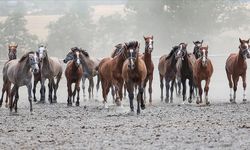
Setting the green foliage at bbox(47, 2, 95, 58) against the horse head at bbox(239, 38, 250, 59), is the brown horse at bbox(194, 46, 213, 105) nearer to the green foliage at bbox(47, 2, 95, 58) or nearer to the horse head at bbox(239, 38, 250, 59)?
the horse head at bbox(239, 38, 250, 59)

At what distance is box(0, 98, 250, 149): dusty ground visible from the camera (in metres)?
12.1

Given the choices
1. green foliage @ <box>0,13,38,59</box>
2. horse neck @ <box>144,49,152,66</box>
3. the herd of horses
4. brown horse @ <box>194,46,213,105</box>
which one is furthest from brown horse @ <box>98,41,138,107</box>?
green foliage @ <box>0,13,38,59</box>

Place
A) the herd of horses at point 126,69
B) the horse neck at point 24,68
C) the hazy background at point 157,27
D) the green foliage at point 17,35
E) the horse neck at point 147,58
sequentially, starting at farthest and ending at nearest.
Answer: the hazy background at point 157,27, the green foliage at point 17,35, the horse neck at point 147,58, the horse neck at point 24,68, the herd of horses at point 126,69

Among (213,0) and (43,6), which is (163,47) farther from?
(43,6)

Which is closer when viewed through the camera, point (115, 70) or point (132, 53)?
point (132, 53)

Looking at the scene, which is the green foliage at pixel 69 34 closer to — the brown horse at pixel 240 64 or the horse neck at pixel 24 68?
the brown horse at pixel 240 64

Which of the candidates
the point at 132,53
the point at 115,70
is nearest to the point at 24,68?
the point at 115,70

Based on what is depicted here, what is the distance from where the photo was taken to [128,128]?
1469cm

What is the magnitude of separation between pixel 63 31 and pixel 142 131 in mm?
45800

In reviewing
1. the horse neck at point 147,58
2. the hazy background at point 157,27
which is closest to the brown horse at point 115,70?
the horse neck at point 147,58

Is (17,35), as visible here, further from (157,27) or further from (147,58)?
(147,58)

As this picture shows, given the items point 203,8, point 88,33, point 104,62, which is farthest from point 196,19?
point 104,62

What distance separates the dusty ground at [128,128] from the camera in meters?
12.1

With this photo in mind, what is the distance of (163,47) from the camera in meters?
59.3
